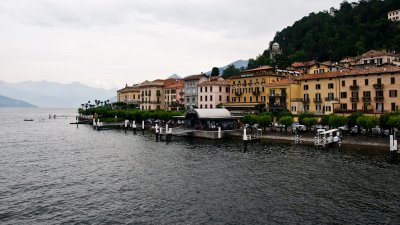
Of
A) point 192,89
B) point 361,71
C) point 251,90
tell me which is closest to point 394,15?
point 251,90

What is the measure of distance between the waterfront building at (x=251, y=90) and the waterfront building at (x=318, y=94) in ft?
46.7

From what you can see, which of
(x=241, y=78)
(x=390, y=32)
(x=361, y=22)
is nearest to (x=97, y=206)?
(x=241, y=78)

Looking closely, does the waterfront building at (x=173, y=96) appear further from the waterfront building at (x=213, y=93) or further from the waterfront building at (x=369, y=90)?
the waterfront building at (x=369, y=90)

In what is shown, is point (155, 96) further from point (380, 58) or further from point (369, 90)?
point (369, 90)

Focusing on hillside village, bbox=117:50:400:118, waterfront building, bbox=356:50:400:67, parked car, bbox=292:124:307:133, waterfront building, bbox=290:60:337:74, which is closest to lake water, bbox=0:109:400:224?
parked car, bbox=292:124:307:133

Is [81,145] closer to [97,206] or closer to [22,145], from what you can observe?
[22,145]

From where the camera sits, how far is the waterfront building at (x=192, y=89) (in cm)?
13725

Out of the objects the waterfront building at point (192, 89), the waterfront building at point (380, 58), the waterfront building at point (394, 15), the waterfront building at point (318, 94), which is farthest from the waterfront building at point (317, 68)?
the waterfront building at point (394, 15)

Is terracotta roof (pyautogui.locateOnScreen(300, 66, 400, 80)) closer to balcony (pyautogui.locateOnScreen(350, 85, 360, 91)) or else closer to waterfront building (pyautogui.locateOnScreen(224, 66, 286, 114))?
balcony (pyautogui.locateOnScreen(350, 85, 360, 91))

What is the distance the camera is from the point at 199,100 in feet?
432

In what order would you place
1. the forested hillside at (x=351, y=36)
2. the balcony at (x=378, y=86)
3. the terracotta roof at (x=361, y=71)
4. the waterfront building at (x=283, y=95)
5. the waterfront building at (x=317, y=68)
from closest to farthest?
the terracotta roof at (x=361, y=71)
the balcony at (x=378, y=86)
the waterfront building at (x=283, y=95)
the waterfront building at (x=317, y=68)
the forested hillside at (x=351, y=36)

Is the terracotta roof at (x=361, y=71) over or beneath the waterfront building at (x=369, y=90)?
over

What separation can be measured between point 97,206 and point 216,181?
14.8 m

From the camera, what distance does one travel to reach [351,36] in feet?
542
